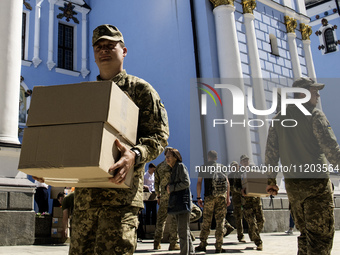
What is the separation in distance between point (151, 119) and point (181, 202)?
12.0 ft

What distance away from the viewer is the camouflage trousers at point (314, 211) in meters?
3.67

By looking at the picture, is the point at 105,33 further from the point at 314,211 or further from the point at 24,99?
the point at 24,99

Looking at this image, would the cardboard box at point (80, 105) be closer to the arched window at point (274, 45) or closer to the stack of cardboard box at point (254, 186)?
the stack of cardboard box at point (254, 186)

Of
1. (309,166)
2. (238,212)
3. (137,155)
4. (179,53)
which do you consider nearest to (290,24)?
(179,53)

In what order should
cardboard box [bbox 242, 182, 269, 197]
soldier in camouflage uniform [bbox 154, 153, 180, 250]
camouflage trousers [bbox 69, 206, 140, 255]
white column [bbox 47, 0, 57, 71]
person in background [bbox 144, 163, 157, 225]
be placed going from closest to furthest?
camouflage trousers [bbox 69, 206, 140, 255] → cardboard box [bbox 242, 182, 269, 197] → soldier in camouflage uniform [bbox 154, 153, 180, 250] → person in background [bbox 144, 163, 157, 225] → white column [bbox 47, 0, 57, 71]

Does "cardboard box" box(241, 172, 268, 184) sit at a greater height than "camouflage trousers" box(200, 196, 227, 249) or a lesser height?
greater

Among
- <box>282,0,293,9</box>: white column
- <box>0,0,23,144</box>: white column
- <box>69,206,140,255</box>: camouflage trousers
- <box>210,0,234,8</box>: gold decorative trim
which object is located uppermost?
<box>282,0,293,9</box>: white column

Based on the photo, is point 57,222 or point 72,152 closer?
point 72,152

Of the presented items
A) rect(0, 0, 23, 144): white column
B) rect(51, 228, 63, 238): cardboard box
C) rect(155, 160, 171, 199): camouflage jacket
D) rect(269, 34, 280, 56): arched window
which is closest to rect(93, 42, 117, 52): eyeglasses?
rect(155, 160, 171, 199): camouflage jacket

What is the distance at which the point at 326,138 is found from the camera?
3.95 metres

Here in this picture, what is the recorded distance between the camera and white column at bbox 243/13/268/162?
1384cm

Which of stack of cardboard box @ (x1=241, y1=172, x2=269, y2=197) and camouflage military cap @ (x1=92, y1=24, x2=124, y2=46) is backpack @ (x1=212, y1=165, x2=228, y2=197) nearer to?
stack of cardboard box @ (x1=241, y1=172, x2=269, y2=197)

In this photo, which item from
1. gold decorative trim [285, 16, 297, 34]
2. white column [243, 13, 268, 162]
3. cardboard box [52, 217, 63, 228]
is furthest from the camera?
gold decorative trim [285, 16, 297, 34]

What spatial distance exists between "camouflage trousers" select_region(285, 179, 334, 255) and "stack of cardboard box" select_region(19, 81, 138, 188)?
7.04 feet
